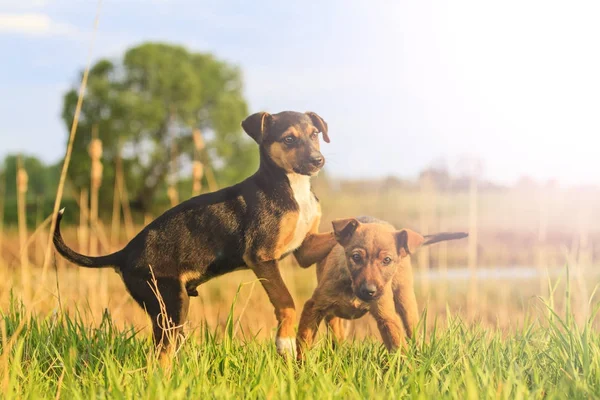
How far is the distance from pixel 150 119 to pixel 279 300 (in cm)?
2687

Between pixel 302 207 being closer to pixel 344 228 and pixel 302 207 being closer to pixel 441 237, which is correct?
pixel 344 228

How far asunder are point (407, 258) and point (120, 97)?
2725 centimetres

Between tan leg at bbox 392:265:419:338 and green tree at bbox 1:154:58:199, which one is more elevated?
green tree at bbox 1:154:58:199

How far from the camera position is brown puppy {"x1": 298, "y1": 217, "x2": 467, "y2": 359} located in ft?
13.5

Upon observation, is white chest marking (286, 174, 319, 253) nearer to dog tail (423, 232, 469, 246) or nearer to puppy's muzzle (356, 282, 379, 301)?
puppy's muzzle (356, 282, 379, 301)

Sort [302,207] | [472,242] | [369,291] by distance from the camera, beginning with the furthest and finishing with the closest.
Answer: [472,242] < [302,207] < [369,291]

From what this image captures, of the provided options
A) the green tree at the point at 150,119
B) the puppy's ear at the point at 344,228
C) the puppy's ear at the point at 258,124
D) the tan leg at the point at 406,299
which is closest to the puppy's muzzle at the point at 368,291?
the puppy's ear at the point at 344,228

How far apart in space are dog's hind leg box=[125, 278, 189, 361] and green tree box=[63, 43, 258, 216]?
2512 cm

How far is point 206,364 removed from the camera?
4.17 metres

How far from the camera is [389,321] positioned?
4.30m

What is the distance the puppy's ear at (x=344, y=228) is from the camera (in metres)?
4.20

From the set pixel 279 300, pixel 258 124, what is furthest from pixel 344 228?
pixel 258 124

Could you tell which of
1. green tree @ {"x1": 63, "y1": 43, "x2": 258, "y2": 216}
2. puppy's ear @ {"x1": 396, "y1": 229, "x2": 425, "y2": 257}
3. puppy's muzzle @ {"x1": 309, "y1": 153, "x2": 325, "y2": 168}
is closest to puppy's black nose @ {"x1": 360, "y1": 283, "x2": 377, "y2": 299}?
puppy's ear @ {"x1": 396, "y1": 229, "x2": 425, "y2": 257}

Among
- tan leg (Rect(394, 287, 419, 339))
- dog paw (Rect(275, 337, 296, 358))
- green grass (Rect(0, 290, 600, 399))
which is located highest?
tan leg (Rect(394, 287, 419, 339))
